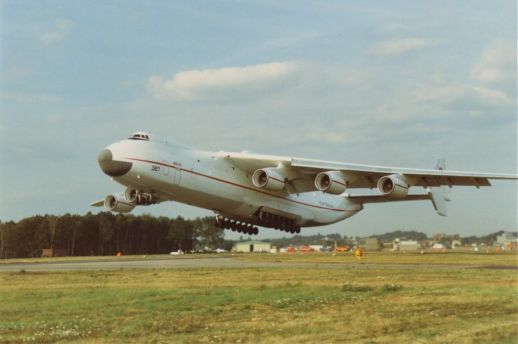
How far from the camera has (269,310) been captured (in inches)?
449

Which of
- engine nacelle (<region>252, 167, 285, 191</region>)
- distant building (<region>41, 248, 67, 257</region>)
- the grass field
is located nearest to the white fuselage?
engine nacelle (<region>252, 167, 285, 191</region>)

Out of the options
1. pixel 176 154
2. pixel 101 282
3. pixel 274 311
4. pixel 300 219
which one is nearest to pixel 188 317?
pixel 274 311

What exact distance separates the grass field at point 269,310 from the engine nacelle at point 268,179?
11.9 m

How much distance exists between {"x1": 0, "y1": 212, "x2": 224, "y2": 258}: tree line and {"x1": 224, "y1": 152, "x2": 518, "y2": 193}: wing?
41963 millimetres

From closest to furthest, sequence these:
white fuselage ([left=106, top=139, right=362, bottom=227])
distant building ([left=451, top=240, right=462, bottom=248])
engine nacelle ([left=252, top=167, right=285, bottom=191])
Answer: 1. white fuselage ([left=106, top=139, right=362, bottom=227])
2. engine nacelle ([left=252, top=167, right=285, bottom=191])
3. distant building ([left=451, top=240, right=462, bottom=248])

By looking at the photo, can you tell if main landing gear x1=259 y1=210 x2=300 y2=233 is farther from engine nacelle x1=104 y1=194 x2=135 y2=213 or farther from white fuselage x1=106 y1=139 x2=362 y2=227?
engine nacelle x1=104 y1=194 x2=135 y2=213

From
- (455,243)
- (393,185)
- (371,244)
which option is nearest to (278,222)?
(393,185)

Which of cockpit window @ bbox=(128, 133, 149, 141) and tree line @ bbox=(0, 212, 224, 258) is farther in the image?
tree line @ bbox=(0, 212, 224, 258)

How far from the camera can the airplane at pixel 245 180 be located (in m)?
27.3

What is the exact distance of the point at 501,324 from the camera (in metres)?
9.04

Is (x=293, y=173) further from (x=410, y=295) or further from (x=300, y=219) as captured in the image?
(x=410, y=295)

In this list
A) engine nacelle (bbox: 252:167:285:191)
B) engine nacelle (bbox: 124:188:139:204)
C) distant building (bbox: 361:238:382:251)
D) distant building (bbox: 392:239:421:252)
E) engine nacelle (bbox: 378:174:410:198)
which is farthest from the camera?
distant building (bbox: 392:239:421:252)

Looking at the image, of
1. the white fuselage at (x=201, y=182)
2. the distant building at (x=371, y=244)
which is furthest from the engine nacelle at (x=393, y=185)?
the distant building at (x=371, y=244)

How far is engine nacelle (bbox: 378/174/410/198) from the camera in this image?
95.0 feet
